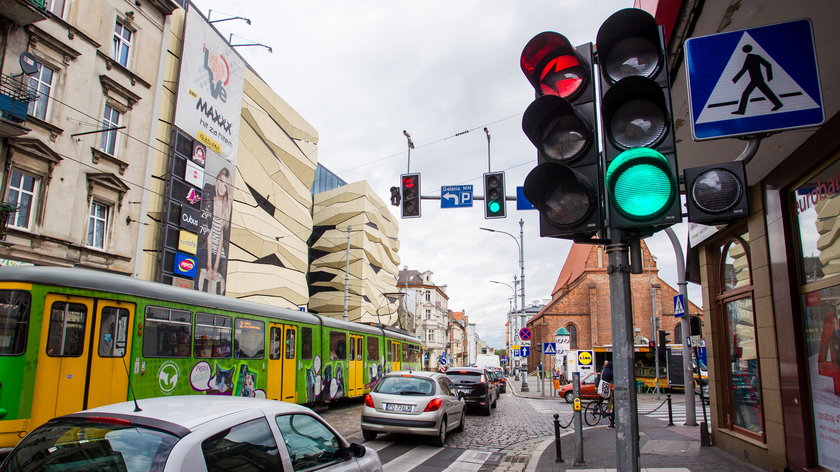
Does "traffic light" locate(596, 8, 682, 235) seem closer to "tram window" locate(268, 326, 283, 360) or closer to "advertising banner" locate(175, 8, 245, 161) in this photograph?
"tram window" locate(268, 326, 283, 360)

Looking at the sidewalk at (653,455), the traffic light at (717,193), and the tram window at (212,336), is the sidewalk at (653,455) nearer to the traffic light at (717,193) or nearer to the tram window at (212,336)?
the traffic light at (717,193)

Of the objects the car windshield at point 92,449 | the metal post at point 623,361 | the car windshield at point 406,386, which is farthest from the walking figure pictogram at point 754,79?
the car windshield at point 406,386

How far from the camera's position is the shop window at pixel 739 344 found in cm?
904

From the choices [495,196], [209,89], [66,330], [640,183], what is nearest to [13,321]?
[66,330]

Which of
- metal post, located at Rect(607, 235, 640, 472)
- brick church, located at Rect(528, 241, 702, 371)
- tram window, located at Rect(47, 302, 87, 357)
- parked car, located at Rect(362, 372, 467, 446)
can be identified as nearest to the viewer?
metal post, located at Rect(607, 235, 640, 472)

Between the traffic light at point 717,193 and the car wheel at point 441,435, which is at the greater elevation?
the traffic light at point 717,193

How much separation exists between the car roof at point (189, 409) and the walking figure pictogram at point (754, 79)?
3912 millimetres

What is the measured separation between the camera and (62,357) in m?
8.62

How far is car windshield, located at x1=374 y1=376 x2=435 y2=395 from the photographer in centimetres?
1156

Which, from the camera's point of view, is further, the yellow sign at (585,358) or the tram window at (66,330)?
the yellow sign at (585,358)

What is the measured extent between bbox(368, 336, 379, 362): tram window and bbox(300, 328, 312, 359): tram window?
613 cm

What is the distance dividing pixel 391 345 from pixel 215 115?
15837 mm

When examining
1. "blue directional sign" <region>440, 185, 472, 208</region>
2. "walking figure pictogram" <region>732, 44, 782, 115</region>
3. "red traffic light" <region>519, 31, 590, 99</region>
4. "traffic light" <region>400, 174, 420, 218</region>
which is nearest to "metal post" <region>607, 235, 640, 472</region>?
"red traffic light" <region>519, 31, 590, 99</region>

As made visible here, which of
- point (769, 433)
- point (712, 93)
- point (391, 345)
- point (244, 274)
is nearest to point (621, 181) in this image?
point (712, 93)
